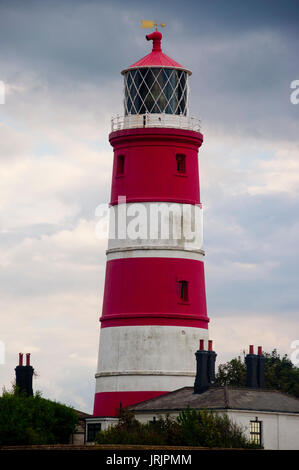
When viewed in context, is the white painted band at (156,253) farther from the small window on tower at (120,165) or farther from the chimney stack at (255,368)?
the chimney stack at (255,368)

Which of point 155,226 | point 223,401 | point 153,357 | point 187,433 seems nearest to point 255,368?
point 153,357

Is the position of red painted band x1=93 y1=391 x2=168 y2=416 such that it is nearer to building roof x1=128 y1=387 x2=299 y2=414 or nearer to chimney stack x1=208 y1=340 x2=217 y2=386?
building roof x1=128 y1=387 x2=299 y2=414

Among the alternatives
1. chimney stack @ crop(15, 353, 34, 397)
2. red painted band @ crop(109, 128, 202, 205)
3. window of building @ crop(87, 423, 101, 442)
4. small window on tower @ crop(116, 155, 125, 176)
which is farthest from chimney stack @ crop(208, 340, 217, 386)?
small window on tower @ crop(116, 155, 125, 176)

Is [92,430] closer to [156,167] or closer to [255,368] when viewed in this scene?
[255,368]

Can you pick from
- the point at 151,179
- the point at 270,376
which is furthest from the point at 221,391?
the point at 270,376

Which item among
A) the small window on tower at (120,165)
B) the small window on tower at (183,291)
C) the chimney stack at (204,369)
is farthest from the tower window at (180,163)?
the chimney stack at (204,369)

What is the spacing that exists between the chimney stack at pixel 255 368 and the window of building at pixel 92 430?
6985mm

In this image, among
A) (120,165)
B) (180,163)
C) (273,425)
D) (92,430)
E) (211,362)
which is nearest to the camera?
(273,425)

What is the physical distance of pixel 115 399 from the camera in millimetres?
87750

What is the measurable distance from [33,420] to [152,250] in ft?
31.2

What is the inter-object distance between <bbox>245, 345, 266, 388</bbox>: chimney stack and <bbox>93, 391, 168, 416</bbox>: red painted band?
13.5 feet

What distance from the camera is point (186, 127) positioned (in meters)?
89.2
